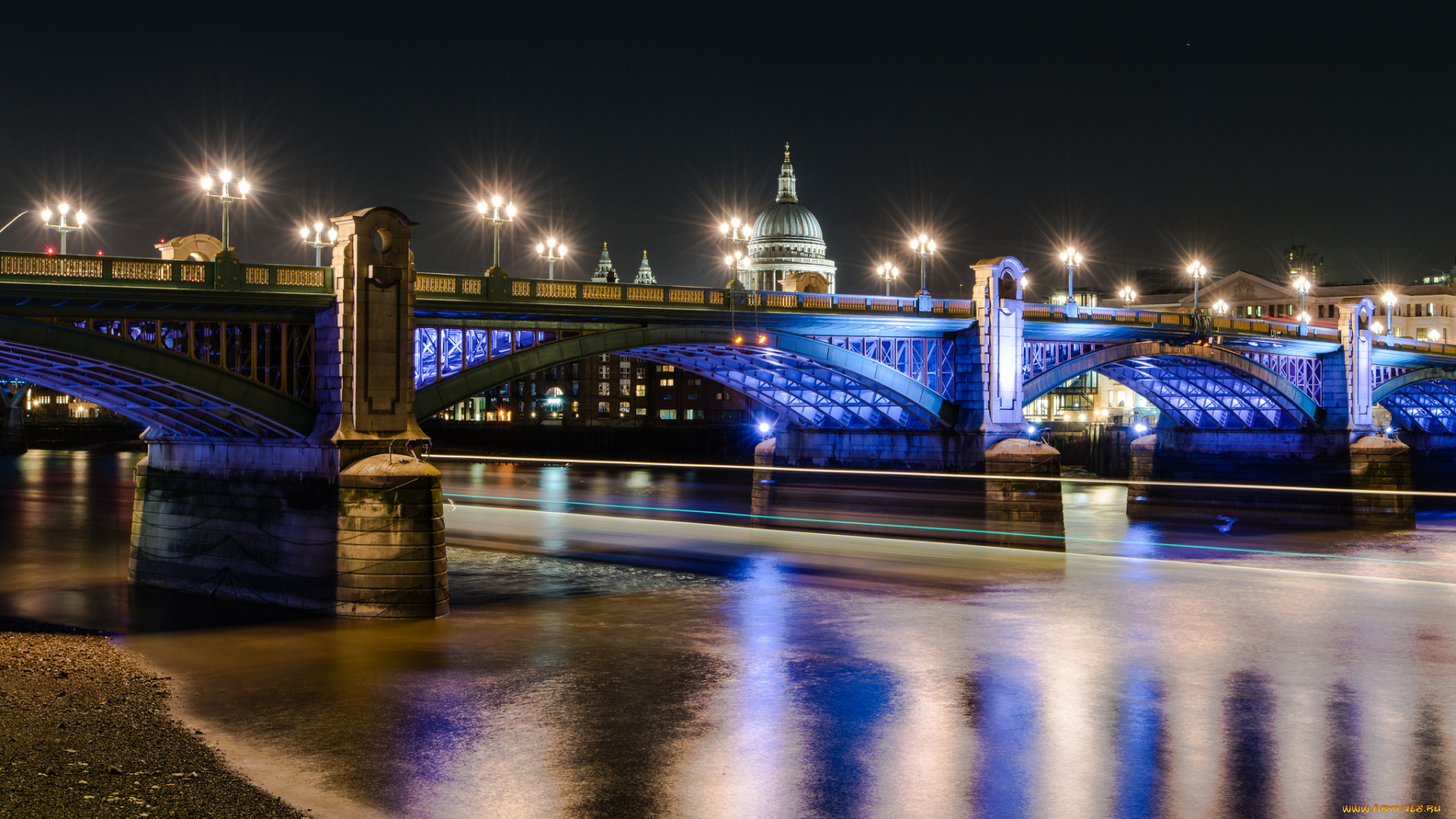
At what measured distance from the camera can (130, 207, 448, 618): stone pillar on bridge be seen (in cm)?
2706

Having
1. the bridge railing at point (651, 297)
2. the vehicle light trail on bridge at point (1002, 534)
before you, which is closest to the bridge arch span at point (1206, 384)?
the vehicle light trail on bridge at point (1002, 534)

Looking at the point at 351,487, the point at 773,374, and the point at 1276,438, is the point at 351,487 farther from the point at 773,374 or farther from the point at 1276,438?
the point at 1276,438

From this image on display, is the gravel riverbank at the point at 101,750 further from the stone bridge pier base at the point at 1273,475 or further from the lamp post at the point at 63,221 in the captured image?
the stone bridge pier base at the point at 1273,475

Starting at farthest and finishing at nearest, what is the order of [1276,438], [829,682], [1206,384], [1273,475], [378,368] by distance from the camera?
[1276,438] → [1273,475] → [1206,384] → [378,368] → [829,682]

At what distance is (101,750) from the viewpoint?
16641mm

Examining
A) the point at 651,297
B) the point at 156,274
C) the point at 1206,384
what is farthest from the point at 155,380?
the point at 1206,384

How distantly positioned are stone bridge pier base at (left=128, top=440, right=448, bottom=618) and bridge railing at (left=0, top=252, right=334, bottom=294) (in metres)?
3.90

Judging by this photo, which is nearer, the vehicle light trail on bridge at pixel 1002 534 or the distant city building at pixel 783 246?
the vehicle light trail on bridge at pixel 1002 534

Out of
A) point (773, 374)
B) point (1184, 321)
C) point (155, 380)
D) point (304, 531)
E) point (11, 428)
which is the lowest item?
point (304, 531)

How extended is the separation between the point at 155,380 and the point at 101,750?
13623 millimetres

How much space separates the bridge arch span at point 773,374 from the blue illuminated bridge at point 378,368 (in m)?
0.09

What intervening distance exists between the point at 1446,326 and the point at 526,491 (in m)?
95.6

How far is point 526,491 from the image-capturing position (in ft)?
258

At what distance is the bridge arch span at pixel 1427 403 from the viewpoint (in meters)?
82.9
